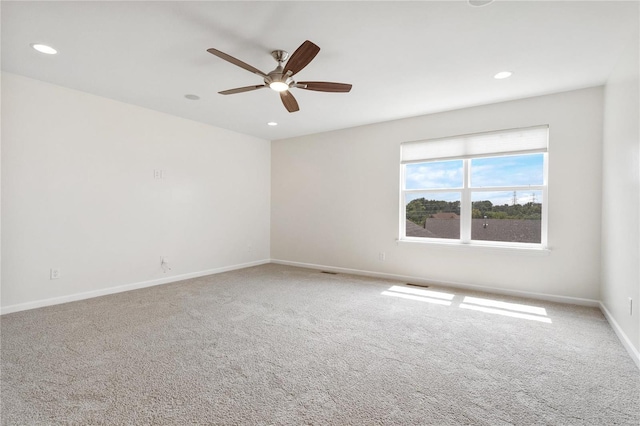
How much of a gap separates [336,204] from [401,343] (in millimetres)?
3095

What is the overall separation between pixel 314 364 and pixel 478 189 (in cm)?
331

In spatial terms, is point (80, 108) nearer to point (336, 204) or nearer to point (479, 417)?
point (336, 204)

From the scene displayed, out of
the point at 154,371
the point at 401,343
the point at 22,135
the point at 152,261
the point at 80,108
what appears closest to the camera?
the point at 154,371

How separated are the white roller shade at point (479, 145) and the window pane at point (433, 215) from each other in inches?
22.8

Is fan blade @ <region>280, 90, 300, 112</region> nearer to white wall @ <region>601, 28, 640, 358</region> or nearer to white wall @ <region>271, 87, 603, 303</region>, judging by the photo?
white wall @ <region>271, 87, 603, 303</region>

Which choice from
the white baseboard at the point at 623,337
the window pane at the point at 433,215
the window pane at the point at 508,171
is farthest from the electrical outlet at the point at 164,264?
the white baseboard at the point at 623,337

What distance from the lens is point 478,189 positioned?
410cm

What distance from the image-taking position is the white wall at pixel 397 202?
342 cm

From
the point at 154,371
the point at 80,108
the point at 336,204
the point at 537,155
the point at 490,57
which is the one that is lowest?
the point at 154,371

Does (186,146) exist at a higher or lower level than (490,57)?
lower

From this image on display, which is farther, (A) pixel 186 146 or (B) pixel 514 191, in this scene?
(A) pixel 186 146

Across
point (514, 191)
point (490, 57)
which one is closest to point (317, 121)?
point (490, 57)

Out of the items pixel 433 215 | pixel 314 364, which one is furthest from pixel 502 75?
pixel 314 364

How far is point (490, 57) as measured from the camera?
2689 millimetres
